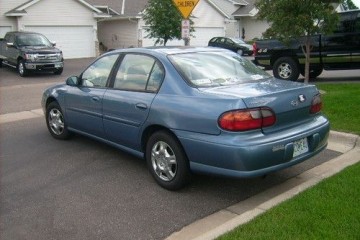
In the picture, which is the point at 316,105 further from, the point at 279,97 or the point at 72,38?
the point at 72,38

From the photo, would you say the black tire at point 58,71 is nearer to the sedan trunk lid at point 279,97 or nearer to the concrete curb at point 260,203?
the concrete curb at point 260,203

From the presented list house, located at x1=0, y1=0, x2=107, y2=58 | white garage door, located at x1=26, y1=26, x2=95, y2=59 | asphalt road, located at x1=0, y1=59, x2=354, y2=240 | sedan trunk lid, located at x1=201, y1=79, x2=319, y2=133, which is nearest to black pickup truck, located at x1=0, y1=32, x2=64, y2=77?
house, located at x1=0, y1=0, x2=107, y2=58

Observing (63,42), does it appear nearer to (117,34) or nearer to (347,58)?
(117,34)

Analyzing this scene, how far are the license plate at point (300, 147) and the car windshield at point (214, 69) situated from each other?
92cm

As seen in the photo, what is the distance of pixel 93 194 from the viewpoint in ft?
15.1

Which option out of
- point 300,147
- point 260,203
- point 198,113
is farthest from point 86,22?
point 260,203

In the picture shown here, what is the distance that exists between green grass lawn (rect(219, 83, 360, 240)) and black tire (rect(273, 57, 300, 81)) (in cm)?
786

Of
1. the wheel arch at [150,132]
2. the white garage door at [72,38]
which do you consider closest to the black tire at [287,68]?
the wheel arch at [150,132]

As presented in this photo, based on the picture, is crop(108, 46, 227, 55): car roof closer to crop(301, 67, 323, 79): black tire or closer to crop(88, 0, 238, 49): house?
crop(301, 67, 323, 79): black tire

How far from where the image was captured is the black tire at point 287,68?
12492 millimetres

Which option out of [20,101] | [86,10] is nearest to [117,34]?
[86,10]

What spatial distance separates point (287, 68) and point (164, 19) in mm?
10674

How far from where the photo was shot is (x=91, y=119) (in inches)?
221

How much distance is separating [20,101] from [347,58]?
8.92 meters
